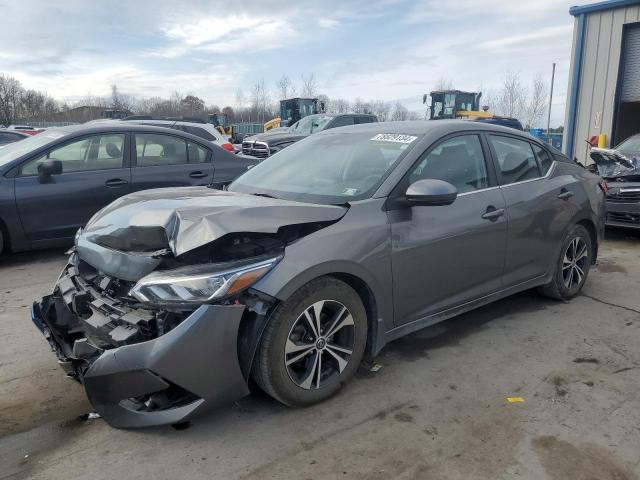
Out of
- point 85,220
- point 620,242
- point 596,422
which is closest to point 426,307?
point 596,422

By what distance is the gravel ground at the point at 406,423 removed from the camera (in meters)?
2.47

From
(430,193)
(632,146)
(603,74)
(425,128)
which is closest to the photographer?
(430,193)

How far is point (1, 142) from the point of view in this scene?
1256 centimetres

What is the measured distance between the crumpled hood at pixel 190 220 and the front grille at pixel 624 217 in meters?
5.71

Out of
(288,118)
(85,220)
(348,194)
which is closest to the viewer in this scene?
(348,194)

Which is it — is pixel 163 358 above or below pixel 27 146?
below

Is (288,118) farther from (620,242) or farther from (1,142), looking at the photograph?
(620,242)

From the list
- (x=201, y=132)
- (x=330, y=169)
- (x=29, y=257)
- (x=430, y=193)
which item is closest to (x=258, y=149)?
(x=201, y=132)

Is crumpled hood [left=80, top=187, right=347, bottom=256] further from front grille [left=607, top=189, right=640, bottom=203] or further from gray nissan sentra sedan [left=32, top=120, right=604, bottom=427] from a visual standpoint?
front grille [left=607, top=189, right=640, bottom=203]

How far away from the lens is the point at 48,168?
18.9ft

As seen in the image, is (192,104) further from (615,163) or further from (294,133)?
(615,163)

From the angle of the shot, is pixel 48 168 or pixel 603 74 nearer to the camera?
pixel 48 168

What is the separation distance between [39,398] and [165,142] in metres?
4.26

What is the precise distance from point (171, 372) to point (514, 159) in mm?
3184
